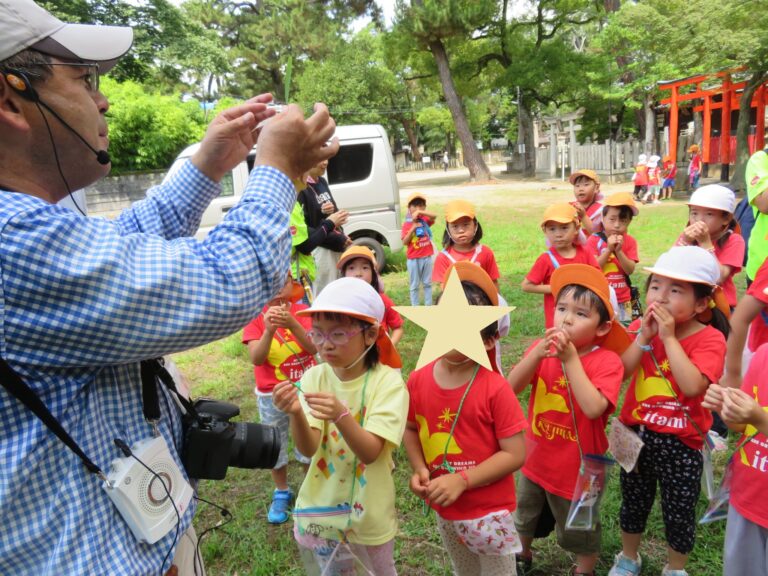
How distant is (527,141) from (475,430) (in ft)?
85.9

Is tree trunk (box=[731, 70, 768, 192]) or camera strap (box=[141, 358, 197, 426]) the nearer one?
camera strap (box=[141, 358, 197, 426])

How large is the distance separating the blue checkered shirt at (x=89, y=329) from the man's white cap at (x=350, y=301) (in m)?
0.73

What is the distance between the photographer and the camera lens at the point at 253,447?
1.34 m

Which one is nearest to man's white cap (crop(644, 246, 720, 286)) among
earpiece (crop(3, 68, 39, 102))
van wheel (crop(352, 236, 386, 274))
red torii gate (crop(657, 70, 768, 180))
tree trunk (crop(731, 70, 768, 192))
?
earpiece (crop(3, 68, 39, 102))

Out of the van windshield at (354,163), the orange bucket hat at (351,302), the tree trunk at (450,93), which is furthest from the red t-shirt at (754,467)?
the tree trunk at (450,93)

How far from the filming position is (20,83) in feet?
3.21

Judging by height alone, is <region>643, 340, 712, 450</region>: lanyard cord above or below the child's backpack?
below

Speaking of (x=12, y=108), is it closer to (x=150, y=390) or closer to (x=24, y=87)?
(x=24, y=87)

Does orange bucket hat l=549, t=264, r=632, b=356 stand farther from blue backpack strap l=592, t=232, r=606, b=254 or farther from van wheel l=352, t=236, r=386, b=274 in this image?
van wheel l=352, t=236, r=386, b=274

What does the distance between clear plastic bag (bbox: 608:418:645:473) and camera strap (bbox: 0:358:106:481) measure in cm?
186

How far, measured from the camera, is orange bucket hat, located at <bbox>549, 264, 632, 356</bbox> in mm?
2070

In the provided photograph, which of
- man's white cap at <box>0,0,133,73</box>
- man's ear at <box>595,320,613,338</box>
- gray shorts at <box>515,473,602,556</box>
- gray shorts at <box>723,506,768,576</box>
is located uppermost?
man's white cap at <box>0,0,133,73</box>

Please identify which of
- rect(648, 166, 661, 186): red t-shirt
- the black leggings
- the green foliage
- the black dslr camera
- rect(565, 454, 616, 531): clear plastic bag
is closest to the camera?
the black dslr camera

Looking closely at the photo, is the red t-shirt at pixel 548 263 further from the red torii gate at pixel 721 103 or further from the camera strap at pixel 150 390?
the red torii gate at pixel 721 103
